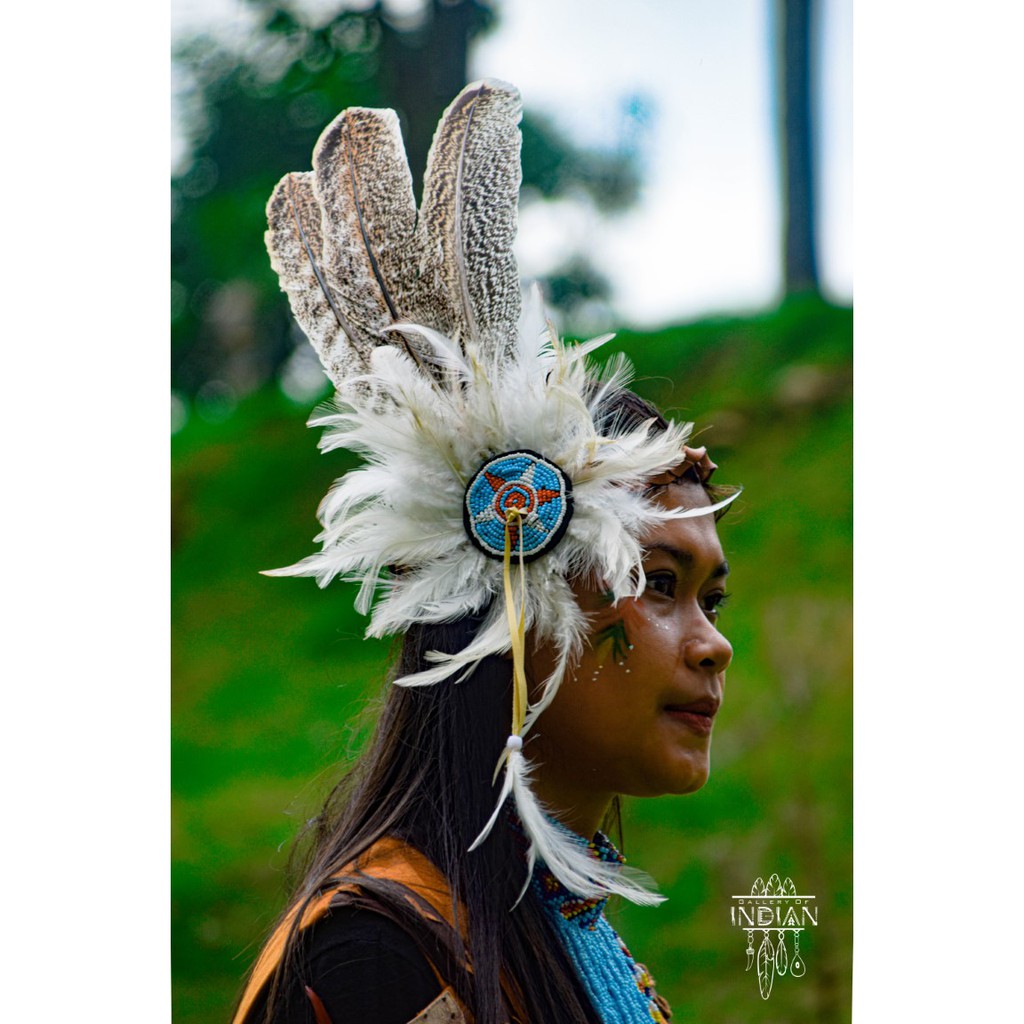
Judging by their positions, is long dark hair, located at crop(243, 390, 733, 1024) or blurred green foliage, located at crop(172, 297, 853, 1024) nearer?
long dark hair, located at crop(243, 390, 733, 1024)

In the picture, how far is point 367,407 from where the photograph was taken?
1.67 meters

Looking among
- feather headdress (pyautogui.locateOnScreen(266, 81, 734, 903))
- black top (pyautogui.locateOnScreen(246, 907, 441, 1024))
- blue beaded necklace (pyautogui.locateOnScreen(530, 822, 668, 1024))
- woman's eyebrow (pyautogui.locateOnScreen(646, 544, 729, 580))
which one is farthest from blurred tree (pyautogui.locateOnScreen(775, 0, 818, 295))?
black top (pyautogui.locateOnScreen(246, 907, 441, 1024))

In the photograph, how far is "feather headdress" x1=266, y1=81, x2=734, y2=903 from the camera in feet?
5.11

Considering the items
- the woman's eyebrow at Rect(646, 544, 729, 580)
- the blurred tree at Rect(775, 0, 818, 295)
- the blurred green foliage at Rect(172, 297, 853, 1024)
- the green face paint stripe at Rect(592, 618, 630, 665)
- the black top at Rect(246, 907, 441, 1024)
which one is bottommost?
the blurred green foliage at Rect(172, 297, 853, 1024)

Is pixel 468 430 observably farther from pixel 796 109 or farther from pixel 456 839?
pixel 796 109

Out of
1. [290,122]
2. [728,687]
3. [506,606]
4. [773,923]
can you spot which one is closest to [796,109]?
[290,122]

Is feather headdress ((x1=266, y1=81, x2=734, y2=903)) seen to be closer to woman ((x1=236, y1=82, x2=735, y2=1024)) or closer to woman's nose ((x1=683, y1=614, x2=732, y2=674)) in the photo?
woman ((x1=236, y1=82, x2=735, y2=1024))

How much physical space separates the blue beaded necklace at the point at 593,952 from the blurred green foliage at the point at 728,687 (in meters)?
1.53

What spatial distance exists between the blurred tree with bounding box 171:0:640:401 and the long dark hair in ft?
5.57

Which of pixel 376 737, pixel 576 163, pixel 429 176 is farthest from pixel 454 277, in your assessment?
pixel 576 163

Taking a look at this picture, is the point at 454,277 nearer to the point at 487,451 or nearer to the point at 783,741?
the point at 487,451

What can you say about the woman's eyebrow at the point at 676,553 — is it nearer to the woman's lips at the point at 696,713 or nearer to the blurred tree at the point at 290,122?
the woman's lips at the point at 696,713

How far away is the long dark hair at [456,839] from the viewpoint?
1401mm

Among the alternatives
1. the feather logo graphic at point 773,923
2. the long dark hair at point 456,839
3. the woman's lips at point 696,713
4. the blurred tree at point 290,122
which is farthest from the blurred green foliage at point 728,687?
the woman's lips at point 696,713
